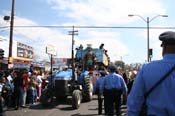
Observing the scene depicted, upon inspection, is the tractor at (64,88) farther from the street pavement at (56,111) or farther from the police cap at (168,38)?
the police cap at (168,38)

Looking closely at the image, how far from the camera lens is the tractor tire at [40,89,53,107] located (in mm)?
19052

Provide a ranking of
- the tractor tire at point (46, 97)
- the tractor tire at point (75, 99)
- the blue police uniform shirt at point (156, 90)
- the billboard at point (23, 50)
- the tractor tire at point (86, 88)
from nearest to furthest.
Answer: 1. the blue police uniform shirt at point (156, 90)
2. the tractor tire at point (75, 99)
3. the tractor tire at point (46, 97)
4. the tractor tire at point (86, 88)
5. the billboard at point (23, 50)

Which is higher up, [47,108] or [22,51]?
[22,51]

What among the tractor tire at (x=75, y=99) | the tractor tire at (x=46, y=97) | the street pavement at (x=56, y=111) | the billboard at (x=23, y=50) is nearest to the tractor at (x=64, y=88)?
the tractor tire at (x=46, y=97)

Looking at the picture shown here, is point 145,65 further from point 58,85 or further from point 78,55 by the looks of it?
point 78,55

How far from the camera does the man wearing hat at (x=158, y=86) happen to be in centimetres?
363

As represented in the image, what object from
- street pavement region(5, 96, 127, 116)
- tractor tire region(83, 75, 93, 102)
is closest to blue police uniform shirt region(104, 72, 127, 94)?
street pavement region(5, 96, 127, 116)

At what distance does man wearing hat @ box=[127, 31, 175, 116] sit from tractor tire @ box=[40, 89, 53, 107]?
1548 cm

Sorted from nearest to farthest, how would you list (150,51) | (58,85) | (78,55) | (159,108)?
1. (159,108)
2. (58,85)
3. (78,55)
4. (150,51)

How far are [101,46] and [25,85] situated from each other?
44.5ft

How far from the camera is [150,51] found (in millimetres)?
44656

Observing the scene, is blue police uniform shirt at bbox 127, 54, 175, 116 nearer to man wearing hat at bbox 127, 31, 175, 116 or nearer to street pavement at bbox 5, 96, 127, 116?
man wearing hat at bbox 127, 31, 175, 116

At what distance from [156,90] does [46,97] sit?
15.8 meters

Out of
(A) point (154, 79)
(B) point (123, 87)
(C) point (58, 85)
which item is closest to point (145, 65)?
(A) point (154, 79)
